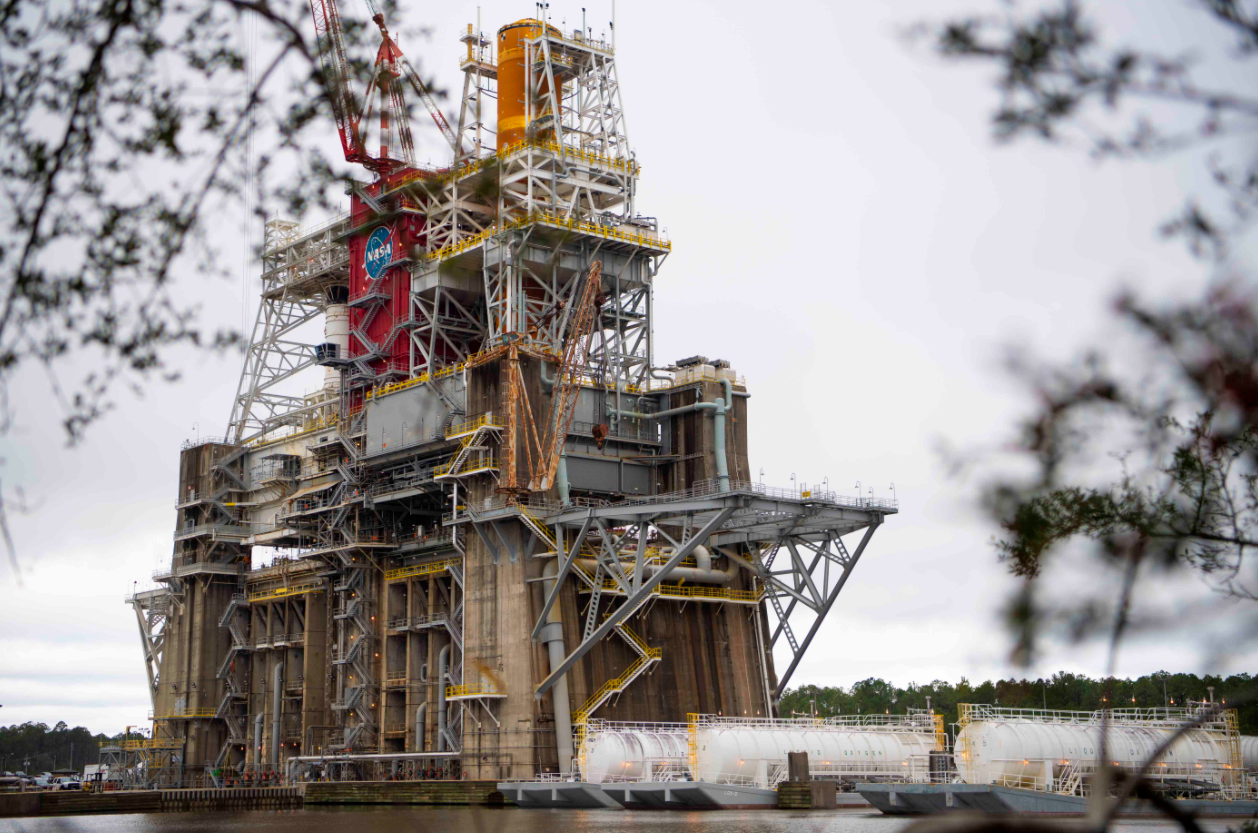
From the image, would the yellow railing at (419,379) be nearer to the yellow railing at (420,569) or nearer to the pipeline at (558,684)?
the yellow railing at (420,569)

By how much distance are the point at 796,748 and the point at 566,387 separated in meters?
22.8

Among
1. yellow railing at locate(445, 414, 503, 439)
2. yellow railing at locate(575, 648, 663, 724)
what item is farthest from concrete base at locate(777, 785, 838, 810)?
yellow railing at locate(445, 414, 503, 439)

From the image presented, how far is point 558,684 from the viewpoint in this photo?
248 feet

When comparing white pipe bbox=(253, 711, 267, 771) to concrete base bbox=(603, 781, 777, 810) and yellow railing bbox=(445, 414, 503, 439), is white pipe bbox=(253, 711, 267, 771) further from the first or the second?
Result: concrete base bbox=(603, 781, 777, 810)

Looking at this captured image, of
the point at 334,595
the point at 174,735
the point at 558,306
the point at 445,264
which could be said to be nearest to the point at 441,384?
the point at 558,306

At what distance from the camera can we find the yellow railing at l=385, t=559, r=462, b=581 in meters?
84.6

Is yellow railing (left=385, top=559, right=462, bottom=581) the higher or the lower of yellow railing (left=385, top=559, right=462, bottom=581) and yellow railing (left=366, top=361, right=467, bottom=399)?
the lower

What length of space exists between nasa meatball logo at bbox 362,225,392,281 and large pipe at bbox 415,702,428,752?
27145mm

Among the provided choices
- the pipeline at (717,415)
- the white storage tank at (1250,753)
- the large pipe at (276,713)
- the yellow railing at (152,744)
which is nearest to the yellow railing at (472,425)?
the pipeline at (717,415)

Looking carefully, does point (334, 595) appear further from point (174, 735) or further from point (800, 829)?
point (800, 829)

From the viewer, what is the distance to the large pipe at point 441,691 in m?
82.2

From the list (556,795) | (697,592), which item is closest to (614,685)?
(697,592)

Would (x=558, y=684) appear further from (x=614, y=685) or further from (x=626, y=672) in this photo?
(x=626, y=672)

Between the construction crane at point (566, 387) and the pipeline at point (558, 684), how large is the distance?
5.31 meters
